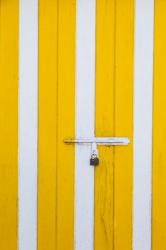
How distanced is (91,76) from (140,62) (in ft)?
0.82

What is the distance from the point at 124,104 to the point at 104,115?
4.4 inches

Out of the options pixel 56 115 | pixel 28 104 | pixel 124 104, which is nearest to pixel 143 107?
pixel 124 104

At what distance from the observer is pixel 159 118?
2.26m

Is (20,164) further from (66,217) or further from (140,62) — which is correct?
(140,62)

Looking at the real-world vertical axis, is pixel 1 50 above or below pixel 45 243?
above

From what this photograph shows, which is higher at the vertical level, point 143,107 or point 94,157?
point 143,107

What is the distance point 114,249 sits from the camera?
2.30 metres

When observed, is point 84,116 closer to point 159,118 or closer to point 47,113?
point 47,113

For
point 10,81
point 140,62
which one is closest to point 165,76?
point 140,62

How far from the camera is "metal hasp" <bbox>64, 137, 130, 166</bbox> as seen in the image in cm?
227

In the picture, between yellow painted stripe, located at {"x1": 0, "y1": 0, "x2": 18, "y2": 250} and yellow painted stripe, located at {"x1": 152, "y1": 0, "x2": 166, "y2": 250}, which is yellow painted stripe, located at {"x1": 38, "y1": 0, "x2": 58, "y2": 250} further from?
yellow painted stripe, located at {"x1": 152, "y1": 0, "x2": 166, "y2": 250}

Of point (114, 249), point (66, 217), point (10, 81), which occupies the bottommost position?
point (114, 249)

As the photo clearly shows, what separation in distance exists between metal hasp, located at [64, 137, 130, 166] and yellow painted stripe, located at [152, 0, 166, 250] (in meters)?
0.16

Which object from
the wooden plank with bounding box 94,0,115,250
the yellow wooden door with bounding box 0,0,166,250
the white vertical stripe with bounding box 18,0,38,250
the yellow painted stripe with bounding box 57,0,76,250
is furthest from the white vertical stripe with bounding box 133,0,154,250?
the white vertical stripe with bounding box 18,0,38,250
